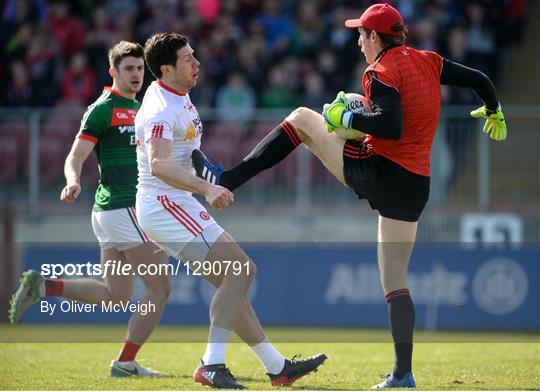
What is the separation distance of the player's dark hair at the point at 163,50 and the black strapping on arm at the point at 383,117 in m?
1.42

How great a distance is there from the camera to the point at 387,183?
8.28 m

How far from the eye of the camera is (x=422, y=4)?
19.6m

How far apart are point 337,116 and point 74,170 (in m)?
2.63

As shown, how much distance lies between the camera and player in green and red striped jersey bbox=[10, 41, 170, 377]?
31.5ft

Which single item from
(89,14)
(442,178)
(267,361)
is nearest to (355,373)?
(267,361)

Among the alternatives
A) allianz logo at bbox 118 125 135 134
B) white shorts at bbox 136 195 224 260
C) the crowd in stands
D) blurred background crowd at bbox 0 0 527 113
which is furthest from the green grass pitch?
blurred background crowd at bbox 0 0 527 113

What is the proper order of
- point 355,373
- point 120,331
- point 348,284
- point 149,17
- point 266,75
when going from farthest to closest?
point 149,17 → point 266,75 → point 348,284 → point 120,331 → point 355,373

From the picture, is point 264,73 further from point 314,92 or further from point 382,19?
point 382,19

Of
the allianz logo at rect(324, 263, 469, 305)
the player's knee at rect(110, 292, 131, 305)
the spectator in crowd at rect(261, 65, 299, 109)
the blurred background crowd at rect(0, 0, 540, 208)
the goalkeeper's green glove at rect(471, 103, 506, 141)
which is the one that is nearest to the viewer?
the goalkeeper's green glove at rect(471, 103, 506, 141)

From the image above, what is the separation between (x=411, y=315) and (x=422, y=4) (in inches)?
479

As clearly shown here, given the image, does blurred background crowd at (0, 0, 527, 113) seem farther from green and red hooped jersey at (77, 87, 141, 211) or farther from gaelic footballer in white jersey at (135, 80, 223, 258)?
gaelic footballer in white jersey at (135, 80, 223, 258)

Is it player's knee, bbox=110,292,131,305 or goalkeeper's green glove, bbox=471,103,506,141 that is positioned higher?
goalkeeper's green glove, bbox=471,103,506,141

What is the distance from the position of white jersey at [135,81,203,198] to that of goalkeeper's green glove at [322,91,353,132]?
1.00 metres

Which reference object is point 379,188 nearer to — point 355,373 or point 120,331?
point 355,373
